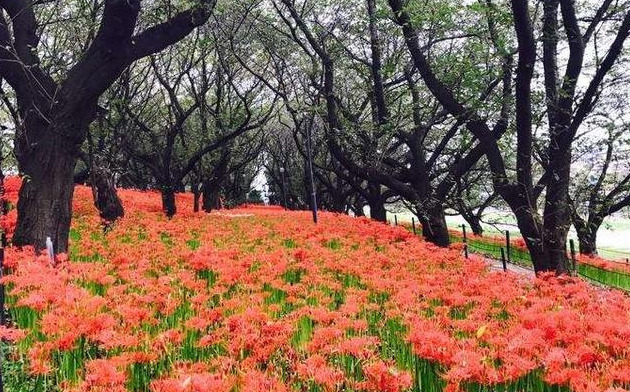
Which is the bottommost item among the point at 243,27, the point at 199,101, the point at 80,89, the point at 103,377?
the point at 103,377

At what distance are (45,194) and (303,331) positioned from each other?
5928 mm

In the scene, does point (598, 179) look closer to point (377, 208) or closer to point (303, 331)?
point (377, 208)

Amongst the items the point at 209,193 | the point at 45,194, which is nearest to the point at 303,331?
the point at 45,194

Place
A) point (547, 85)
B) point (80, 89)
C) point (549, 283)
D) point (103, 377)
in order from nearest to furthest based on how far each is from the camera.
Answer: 1. point (103, 377)
2. point (549, 283)
3. point (80, 89)
4. point (547, 85)

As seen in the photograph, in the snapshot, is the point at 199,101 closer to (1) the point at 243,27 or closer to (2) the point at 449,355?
(1) the point at 243,27

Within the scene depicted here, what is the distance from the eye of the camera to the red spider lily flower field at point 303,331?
3.58m

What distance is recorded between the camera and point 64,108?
350 inches

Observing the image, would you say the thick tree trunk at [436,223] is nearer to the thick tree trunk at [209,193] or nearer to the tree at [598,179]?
the tree at [598,179]

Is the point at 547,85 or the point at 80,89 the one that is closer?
the point at 80,89

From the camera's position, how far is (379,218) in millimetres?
27438

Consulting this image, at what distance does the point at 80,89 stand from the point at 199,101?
45.0ft

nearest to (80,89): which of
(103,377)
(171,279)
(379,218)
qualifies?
(171,279)

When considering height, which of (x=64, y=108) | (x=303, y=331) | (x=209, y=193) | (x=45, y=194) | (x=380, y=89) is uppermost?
(x=380, y=89)

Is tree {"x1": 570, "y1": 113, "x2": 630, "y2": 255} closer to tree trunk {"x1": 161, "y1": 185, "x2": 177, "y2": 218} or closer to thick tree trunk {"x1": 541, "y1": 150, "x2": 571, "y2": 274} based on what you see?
thick tree trunk {"x1": 541, "y1": 150, "x2": 571, "y2": 274}
